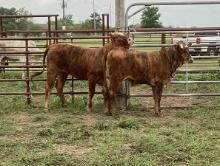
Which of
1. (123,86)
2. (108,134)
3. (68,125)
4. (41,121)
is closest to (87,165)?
(108,134)

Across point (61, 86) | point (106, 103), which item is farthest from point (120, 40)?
point (61, 86)

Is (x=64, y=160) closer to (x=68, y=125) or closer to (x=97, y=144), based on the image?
(x=97, y=144)

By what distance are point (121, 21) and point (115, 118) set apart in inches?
79.9

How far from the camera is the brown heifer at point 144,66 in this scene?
8.73 metres

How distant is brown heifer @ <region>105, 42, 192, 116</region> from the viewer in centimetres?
873

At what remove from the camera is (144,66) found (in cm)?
882

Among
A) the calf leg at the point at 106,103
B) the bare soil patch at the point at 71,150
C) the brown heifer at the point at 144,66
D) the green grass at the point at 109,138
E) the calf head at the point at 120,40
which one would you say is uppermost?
the calf head at the point at 120,40

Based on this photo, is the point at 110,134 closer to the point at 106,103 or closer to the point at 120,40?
the point at 106,103

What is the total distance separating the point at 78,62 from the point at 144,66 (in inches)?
51.7

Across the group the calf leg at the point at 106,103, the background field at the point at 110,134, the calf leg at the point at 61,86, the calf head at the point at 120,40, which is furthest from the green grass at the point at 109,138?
the calf head at the point at 120,40

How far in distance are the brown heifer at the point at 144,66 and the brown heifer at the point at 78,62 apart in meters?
0.34

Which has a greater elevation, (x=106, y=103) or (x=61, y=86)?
(x=61, y=86)

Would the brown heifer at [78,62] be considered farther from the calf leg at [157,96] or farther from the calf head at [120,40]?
the calf leg at [157,96]

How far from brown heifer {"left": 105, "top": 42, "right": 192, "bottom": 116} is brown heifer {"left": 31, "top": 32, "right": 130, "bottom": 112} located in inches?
13.5
